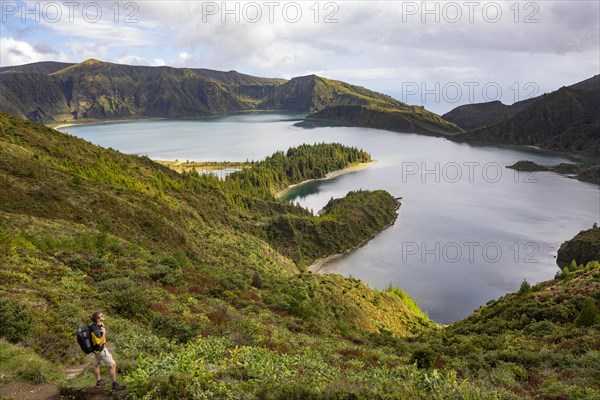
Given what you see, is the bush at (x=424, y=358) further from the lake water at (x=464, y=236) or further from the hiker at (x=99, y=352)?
the lake water at (x=464, y=236)

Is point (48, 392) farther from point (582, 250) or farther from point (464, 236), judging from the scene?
point (464, 236)

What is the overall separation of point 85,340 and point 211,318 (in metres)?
11.6

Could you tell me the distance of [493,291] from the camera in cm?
7788

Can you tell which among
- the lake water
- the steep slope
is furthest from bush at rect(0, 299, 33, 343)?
the steep slope

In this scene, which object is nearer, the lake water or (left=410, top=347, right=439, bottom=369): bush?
(left=410, top=347, right=439, bottom=369): bush

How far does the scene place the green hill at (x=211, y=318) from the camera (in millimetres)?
13414

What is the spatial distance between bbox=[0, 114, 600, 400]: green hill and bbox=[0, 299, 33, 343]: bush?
5 centimetres

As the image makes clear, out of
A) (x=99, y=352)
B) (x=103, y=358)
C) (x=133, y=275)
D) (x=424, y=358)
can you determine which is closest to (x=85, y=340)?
(x=99, y=352)

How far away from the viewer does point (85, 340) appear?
41.4ft

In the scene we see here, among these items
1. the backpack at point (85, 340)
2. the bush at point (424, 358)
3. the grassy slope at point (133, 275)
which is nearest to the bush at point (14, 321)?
the grassy slope at point (133, 275)

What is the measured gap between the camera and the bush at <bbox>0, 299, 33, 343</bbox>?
599 inches

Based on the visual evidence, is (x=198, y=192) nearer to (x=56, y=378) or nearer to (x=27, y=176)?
(x=27, y=176)

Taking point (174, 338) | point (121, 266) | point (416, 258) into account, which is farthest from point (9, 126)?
point (416, 258)

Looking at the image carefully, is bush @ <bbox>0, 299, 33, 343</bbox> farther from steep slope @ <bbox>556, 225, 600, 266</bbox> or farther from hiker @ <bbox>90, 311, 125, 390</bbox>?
steep slope @ <bbox>556, 225, 600, 266</bbox>
